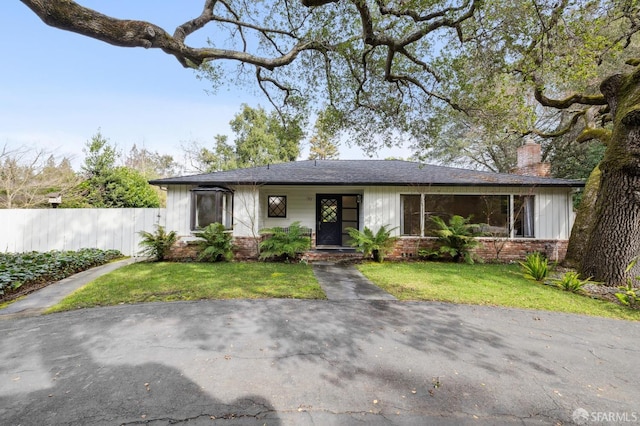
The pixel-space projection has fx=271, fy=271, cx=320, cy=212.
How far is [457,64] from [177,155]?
25584 millimetres

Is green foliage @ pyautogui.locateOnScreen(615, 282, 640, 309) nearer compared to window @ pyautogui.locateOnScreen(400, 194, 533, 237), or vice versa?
green foliage @ pyautogui.locateOnScreen(615, 282, 640, 309)

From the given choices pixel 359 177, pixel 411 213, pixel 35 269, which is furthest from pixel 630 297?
pixel 35 269

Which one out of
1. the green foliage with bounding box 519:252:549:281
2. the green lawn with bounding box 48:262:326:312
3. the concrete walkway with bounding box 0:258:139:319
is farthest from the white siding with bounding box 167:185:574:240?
the green foliage with bounding box 519:252:549:281

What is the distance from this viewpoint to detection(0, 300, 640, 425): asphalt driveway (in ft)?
6.84

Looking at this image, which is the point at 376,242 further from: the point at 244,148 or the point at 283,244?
the point at 244,148

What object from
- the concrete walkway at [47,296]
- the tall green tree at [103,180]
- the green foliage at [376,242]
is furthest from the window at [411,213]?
the tall green tree at [103,180]

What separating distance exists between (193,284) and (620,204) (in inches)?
353

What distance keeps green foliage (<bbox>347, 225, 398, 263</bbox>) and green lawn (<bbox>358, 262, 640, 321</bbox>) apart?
0.66m

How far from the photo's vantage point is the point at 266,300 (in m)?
4.81

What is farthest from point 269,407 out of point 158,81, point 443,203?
point 158,81

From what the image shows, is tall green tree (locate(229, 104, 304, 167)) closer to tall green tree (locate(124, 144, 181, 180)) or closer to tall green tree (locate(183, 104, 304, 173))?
tall green tree (locate(183, 104, 304, 173))

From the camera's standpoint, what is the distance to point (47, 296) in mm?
5160

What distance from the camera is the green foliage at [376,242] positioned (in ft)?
27.6

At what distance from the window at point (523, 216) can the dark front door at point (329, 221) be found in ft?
20.2
